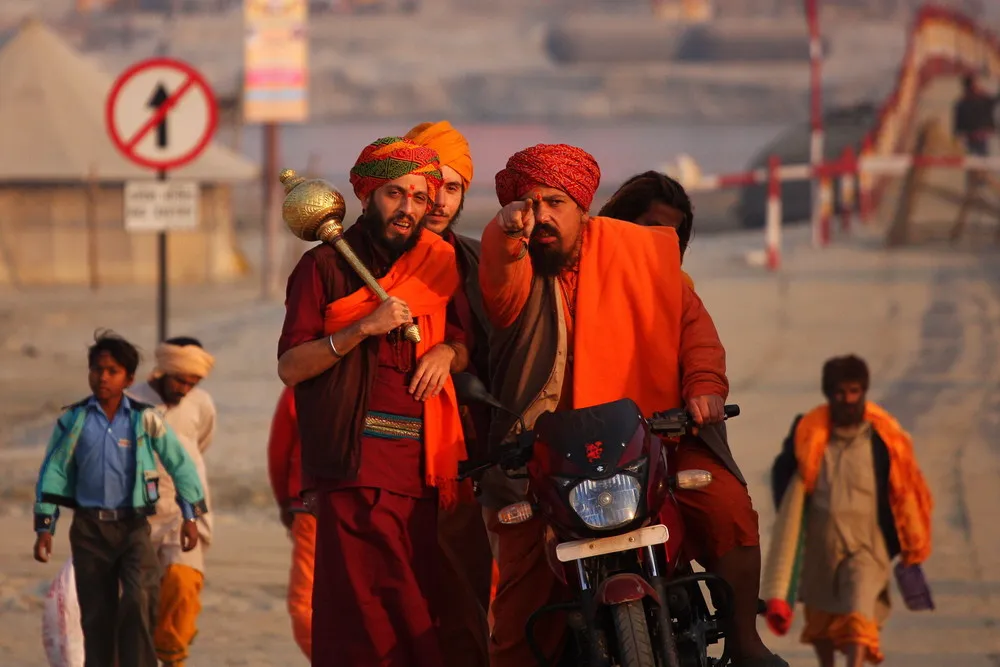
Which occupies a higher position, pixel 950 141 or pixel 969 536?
pixel 950 141

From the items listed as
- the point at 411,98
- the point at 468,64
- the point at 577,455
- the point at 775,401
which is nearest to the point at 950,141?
the point at 775,401

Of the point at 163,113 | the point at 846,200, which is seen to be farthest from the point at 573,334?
the point at 846,200

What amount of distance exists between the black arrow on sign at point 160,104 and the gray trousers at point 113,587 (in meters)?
5.81

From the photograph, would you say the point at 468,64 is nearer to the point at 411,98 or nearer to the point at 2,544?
the point at 411,98

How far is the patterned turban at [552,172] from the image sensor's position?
17.3 feet

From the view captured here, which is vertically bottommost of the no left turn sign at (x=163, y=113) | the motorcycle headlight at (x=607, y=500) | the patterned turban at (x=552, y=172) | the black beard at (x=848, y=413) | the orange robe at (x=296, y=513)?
the orange robe at (x=296, y=513)

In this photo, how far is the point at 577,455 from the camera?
15.8 ft

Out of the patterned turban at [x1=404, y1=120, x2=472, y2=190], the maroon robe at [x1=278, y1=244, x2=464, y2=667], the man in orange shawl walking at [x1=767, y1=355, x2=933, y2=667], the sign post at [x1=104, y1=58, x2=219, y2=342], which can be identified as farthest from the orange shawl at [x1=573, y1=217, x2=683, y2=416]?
the sign post at [x1=104, y1=58, x2=219, y2=342]

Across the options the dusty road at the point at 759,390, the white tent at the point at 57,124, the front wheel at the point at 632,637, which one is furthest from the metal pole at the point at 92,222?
the front wheel at the point at 632,637

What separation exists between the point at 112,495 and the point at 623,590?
2695 millimetres

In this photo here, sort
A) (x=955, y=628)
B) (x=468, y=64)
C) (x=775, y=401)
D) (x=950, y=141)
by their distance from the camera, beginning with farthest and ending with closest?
(x=468, y=64)
(x=950, y=141)
(x=775, y=401)
(x=955, y=628)

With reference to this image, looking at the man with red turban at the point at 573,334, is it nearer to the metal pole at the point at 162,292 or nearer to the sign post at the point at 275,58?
the metal pole at the point at 162,292

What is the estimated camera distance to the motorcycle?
473cm

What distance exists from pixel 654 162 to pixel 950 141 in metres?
32.5
